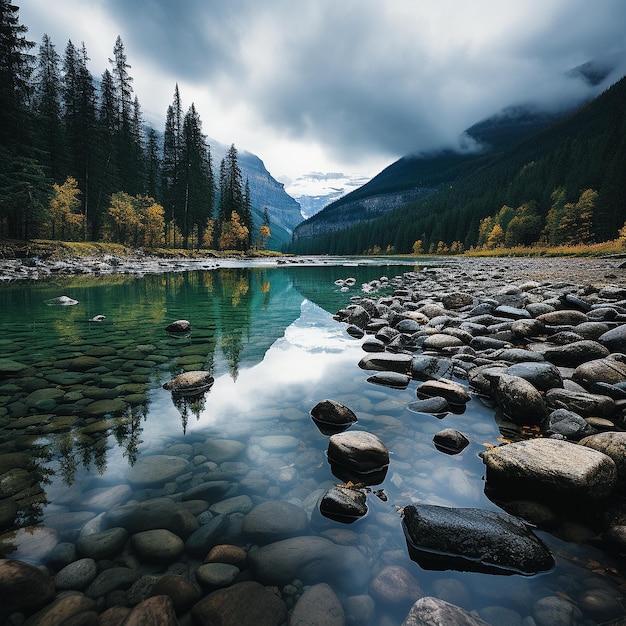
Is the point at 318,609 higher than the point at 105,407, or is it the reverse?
the point at 318,609

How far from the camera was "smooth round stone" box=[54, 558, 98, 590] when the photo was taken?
1900 mm

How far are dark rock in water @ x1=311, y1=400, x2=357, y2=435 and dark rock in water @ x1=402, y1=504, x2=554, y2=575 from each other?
1.65m

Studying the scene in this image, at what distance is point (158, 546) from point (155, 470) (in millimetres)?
951

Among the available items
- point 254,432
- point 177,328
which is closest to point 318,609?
point 254,432

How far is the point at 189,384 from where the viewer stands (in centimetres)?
493

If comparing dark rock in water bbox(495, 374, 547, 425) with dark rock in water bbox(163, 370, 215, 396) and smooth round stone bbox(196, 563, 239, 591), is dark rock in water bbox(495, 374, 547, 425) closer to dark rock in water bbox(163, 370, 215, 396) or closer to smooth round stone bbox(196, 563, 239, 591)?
smooth round stone bbox(196, 563, 239, 591)

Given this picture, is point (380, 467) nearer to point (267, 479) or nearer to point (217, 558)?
point (267, 479)

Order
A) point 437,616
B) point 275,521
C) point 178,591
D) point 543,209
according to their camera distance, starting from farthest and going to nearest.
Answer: point 543,209 < point 275,521 < point 178,591 < point 437,616

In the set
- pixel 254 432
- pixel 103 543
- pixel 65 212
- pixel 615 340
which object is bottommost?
pixel 254 432

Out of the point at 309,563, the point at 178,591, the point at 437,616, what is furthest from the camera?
the point at 309,563

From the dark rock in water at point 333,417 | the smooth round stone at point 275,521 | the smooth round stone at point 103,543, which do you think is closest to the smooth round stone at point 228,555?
the smooth round stone at point 275,521

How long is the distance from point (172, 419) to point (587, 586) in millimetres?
3906

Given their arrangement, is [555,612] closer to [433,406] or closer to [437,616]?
[437,616]

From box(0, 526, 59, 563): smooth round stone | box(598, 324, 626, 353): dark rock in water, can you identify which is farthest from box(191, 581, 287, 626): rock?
box(598, 324, 626, 353): dark rock in water
